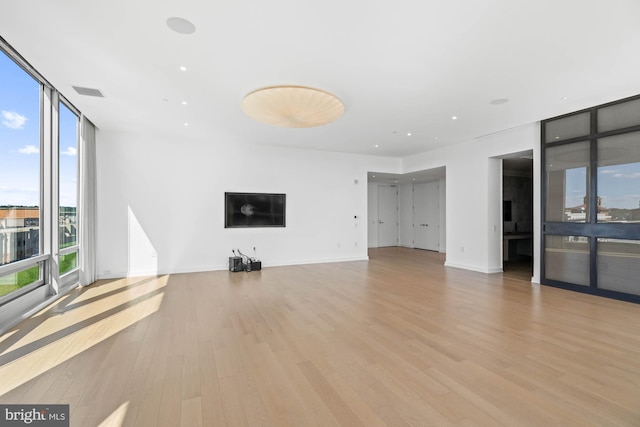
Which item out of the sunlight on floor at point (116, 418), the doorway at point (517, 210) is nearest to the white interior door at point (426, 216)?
the doorway at point (517, 210)

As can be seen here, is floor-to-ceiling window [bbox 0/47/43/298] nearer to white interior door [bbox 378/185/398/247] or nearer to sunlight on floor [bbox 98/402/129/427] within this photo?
sunlight on floor [bbox 98/402/129/427]

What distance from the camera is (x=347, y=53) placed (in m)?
3.14

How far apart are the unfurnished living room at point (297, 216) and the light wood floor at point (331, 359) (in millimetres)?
25

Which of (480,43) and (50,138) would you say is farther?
(50,138)


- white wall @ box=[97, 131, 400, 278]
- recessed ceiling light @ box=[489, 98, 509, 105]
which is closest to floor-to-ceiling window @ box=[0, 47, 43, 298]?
white wall @ box=[97, 131, 400, 278]

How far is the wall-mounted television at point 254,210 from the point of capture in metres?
7.07

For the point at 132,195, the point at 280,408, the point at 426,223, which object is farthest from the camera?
the point at 426,223

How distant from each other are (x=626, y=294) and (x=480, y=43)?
4.56 metres

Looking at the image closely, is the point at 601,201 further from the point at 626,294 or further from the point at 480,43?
the point at 480,43

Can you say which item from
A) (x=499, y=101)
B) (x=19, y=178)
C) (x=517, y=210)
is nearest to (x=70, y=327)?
(x=19, y=178)

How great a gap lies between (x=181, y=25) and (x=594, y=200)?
6408 millimetres

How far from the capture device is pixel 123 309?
410 centimetres

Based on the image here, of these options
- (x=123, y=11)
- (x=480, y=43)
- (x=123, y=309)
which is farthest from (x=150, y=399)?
(x=480, y=43)

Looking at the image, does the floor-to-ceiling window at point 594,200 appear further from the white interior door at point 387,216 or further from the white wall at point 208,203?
the white interior door at point 387,216
